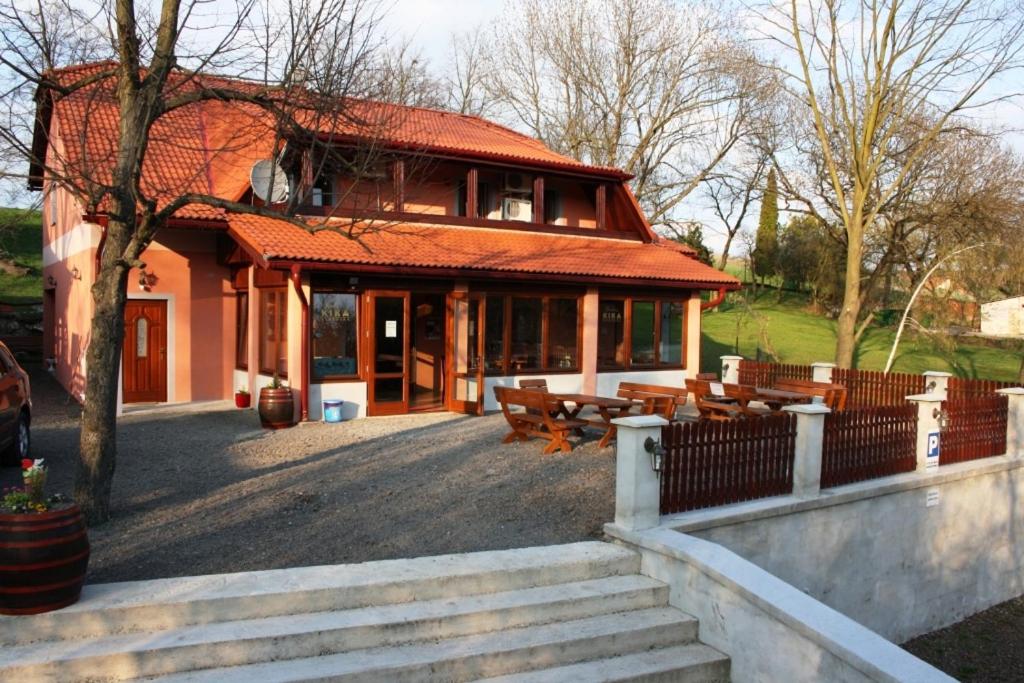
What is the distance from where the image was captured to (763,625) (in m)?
5.31

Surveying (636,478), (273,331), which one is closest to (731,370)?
(273,331)

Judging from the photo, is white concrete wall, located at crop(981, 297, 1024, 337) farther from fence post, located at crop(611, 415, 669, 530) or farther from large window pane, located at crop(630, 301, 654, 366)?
fence post, located at crop(611, 415, 669, 530)

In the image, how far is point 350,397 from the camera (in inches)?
522

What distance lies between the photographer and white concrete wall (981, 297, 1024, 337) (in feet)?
126

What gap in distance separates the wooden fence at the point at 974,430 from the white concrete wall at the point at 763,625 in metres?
5.96

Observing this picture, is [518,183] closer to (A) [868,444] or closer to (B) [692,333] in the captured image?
(B) [692,333]

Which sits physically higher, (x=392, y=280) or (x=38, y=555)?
(x=392, y=280)

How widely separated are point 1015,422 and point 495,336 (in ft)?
28.0

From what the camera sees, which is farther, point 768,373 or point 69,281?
point 69,281

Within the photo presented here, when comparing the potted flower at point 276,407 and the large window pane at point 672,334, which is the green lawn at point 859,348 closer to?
the large window pane at point 672,334

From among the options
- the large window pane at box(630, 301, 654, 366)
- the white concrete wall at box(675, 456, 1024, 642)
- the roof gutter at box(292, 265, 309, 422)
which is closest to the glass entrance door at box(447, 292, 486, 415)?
the roof gutter at box(292, 265, 309, 422)

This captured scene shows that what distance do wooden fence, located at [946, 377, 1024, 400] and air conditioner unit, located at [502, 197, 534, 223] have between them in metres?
8.82

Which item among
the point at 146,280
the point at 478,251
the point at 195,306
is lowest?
the point at 195,306

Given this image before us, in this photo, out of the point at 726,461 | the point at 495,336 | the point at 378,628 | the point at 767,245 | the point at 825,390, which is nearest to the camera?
the point at 378,628
